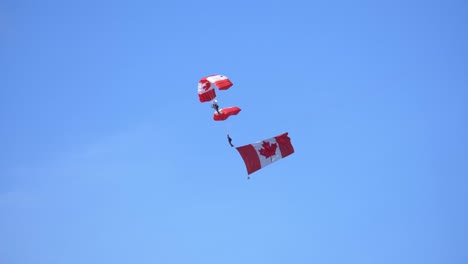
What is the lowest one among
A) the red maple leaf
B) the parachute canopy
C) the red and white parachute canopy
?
the red maple leaf

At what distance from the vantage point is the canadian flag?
69.3m

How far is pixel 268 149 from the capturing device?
235 feet

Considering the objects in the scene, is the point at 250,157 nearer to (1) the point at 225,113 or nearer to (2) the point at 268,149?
(2) the point at 268,149

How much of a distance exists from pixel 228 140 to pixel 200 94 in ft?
19.2

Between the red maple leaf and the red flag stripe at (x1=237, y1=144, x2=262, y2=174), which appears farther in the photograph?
the red maple leaf

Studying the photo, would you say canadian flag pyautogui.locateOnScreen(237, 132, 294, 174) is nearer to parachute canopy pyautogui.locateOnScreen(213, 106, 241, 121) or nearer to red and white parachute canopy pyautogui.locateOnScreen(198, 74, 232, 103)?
parachute canopy pyautogui.locateOnScreen(213, 106, 241, 121)

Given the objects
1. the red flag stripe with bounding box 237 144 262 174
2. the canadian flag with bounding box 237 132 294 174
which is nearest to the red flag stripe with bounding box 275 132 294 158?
the canadian flag with bounding box 237 132 294 174

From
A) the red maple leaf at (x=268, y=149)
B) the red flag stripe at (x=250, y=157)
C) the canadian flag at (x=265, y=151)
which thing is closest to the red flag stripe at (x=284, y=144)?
the canadian flag at (x=265, y=151)

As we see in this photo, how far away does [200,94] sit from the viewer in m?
66.6

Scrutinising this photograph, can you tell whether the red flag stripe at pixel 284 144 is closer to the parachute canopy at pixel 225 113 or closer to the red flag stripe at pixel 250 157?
the red flag stripe at pixel 250 157

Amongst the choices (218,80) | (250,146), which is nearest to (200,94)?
(218,80)

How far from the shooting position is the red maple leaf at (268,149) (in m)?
71.2

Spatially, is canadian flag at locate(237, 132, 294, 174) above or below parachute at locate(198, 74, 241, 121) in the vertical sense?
below

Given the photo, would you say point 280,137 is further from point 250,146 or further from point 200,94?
point 200,94
